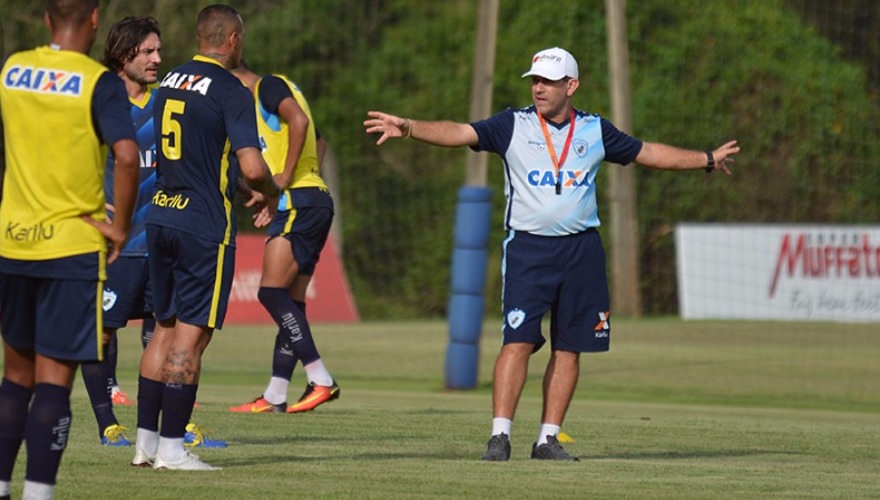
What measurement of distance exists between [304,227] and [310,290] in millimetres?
12671

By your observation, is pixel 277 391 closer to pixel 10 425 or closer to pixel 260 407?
pixel 260 407

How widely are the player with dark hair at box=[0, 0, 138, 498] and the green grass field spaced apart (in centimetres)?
73

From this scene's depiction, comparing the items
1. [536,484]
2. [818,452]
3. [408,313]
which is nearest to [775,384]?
[818,452]

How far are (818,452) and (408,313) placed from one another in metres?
18.8

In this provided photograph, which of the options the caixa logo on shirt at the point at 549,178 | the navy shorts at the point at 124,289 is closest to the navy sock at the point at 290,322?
the navy shorts at the point at 124,289

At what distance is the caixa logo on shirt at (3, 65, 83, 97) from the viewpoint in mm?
6488

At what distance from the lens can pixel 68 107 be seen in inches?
255

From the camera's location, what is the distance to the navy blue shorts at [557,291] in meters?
9.09

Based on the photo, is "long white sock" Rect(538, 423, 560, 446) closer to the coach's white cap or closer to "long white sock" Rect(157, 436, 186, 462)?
the coach's white cap

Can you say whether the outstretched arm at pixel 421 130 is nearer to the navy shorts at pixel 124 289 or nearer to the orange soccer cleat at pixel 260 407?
the navy shorts at pixel 124 289

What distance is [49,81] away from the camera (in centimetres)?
650

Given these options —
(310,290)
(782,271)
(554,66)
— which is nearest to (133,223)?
(554,66)

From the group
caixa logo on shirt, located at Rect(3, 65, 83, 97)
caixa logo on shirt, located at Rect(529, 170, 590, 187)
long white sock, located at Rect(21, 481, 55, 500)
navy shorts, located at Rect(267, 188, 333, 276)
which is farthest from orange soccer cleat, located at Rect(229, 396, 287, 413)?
caixa logo on shirt, located at Rect(3, 65, 83, 97)

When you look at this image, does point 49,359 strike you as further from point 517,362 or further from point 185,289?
point 517,362
